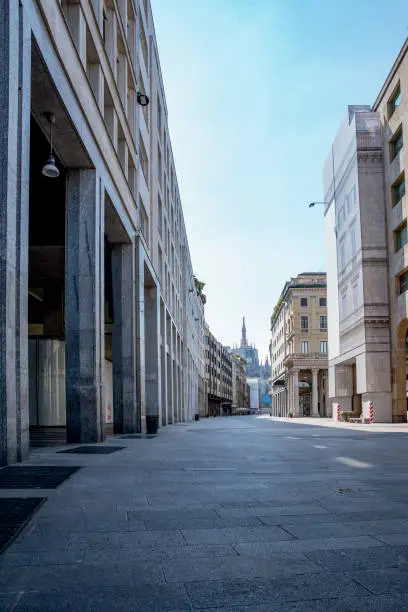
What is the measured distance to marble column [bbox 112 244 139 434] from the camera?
2284cm

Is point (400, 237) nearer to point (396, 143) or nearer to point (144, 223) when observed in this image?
point (396, 143)

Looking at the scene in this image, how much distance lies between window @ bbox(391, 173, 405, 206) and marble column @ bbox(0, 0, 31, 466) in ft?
106

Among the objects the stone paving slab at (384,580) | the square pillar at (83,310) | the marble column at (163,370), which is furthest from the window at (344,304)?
the stone paving slab at (384,580)

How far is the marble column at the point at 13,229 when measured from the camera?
8914 mm

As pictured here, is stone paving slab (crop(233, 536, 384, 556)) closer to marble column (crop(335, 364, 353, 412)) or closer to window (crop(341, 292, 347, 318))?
window (crop(341, 292, 347, 318))

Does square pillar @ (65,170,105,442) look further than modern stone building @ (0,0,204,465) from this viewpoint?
Yes

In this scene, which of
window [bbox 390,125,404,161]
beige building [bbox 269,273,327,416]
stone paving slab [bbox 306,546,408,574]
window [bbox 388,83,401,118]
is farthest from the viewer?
beige building [bbox 269,273,327,416]

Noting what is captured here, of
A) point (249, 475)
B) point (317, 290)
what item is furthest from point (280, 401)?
point (249, 475)

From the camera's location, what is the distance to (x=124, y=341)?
2338cm

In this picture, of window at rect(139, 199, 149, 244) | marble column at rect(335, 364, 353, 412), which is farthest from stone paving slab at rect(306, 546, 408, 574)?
marble column at rect(335, 364, 353, 412)

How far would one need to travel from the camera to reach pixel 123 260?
24.2 m

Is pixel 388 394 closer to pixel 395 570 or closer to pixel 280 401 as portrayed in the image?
pixel 395 570

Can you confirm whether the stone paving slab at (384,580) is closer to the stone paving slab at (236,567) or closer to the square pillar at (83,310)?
the stone paving slab at (236,567)

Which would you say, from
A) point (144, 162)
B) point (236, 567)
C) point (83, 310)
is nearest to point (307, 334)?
point (144, 162)
